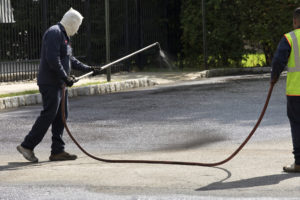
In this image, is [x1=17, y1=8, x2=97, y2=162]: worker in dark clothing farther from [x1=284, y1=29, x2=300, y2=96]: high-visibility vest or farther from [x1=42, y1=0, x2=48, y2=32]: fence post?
[x1=42, y1=0, x2=48, y2=32]: fence post

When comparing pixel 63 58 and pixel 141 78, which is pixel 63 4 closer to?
pixel 141 78

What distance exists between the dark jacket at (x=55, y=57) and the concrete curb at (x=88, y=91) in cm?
515

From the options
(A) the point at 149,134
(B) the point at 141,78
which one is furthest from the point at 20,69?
(A) the point at 149,134

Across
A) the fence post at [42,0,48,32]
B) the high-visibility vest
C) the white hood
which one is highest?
the fence post at [42,0,48,32]

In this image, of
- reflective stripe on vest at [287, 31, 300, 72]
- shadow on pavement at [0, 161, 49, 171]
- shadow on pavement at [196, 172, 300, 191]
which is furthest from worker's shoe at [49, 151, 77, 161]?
reflective stripe on vest at [287, 31, 300, 72]

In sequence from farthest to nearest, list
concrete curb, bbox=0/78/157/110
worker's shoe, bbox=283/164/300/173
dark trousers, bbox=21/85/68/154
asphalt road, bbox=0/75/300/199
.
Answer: concrete curb, bbox=0/78/157/110 → dark trousers, bbox=21/85/68/154 → worker's shoe, bbox=283/164/300/173 → asphalt road, bbox=0/75/300/199

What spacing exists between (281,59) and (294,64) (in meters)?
0.23

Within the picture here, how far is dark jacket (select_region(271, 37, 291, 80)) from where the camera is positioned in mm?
6746

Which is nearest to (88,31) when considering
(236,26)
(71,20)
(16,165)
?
(236,26)

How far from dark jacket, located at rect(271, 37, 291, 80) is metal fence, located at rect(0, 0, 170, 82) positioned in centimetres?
1065

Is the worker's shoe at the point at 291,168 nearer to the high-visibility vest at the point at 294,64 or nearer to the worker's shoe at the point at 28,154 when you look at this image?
the high-visibility vest at the point at 294,64

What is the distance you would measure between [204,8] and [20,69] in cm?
566

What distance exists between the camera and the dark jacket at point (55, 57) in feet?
24.4

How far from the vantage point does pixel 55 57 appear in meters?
7.42
